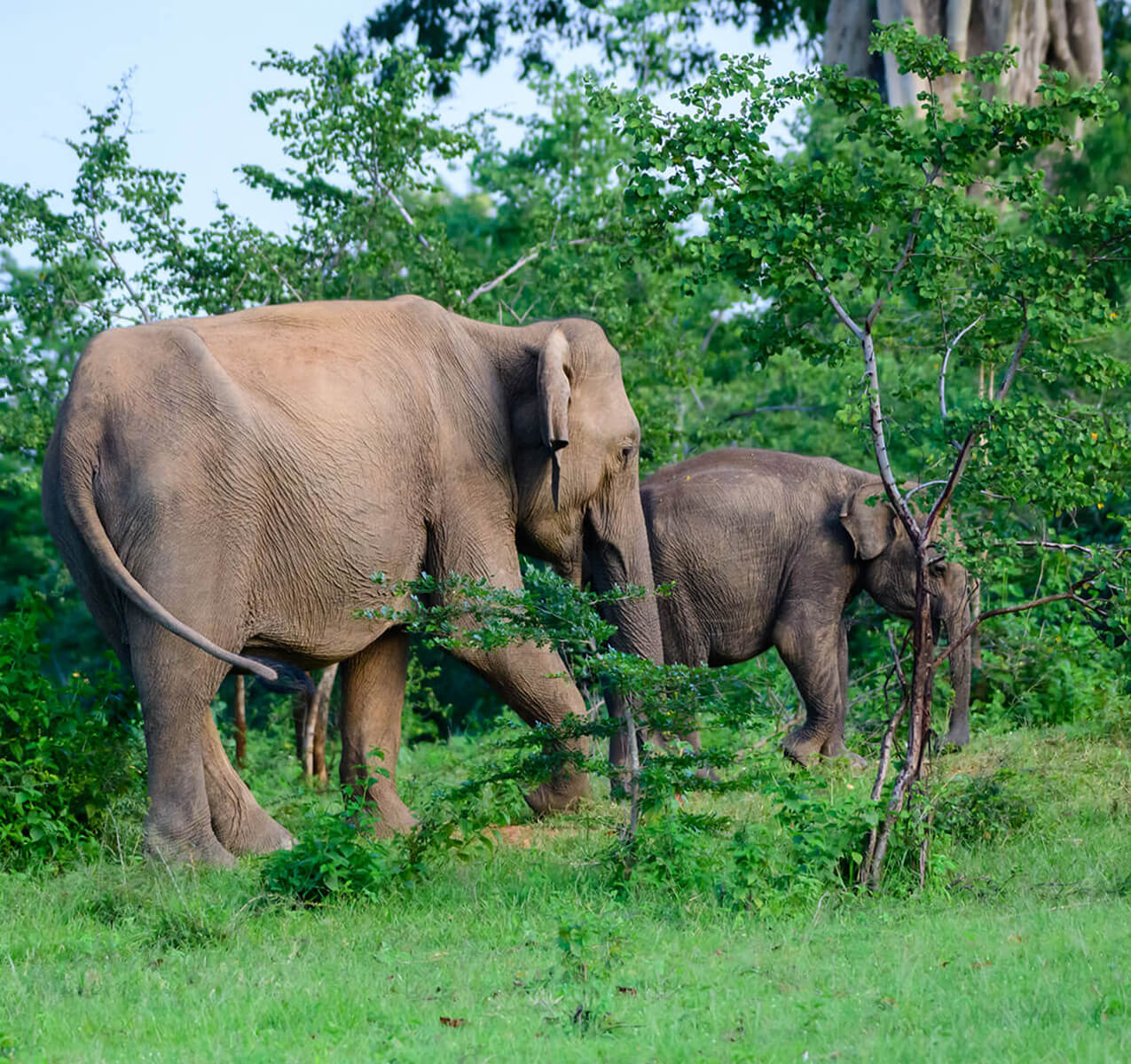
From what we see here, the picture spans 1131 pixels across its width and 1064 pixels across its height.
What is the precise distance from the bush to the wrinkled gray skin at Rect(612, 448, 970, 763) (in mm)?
3804

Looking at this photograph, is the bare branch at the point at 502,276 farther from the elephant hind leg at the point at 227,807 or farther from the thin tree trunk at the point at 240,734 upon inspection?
the elephant hind leg at the point at 227,807

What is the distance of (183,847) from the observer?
7.66 meters

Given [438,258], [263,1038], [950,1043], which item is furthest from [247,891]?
[438,258]

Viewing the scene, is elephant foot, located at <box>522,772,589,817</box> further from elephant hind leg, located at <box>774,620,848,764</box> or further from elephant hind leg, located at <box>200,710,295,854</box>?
elephant hind leg, located at <box>774,620,848,764</box>

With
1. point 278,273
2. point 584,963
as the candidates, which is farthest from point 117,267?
point 584,963

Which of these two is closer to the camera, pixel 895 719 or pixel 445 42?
pixel 895 719

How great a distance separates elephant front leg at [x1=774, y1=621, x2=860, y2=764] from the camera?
10.7 m

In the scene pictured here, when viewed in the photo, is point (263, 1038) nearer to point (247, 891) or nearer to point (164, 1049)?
point (164, 1049)

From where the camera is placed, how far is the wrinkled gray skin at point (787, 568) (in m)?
10.8

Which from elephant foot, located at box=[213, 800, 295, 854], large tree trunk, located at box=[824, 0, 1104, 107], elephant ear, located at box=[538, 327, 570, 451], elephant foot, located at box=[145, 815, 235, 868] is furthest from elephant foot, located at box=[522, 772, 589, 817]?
large tree trunk, located at box=[824, 0, 1104, 107]

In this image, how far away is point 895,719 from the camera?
6.90 metres

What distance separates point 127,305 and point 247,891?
7.21m

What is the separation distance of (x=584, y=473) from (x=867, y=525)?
2465 mm

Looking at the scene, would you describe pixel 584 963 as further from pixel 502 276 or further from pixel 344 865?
pixel 502 276
